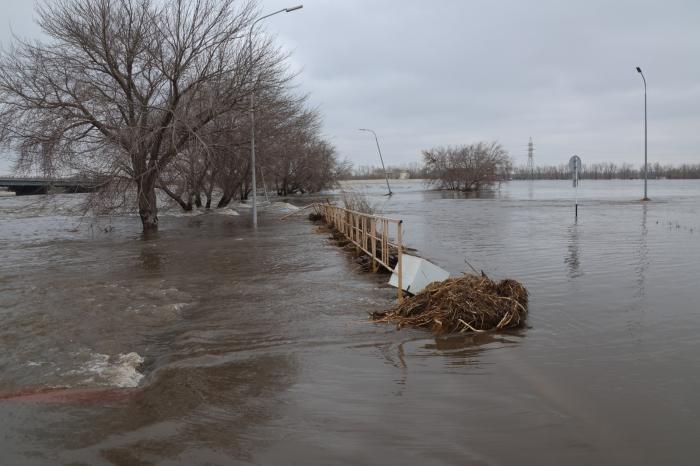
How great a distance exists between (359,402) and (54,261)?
11.5 metres

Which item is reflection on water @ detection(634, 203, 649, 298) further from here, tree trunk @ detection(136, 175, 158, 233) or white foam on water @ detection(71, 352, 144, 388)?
tree trunk @ detection(136, 175, 158, 233)

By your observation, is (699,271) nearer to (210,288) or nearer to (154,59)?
(210,288)

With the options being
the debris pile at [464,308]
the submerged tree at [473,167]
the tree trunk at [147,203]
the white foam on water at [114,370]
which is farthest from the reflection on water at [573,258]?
the submerged tree at [473,167]

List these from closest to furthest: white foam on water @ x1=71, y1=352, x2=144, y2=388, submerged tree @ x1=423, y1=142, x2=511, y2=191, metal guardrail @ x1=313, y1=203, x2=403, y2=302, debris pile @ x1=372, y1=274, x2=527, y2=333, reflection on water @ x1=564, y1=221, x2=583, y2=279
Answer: white foam on water @ x1=71, y1=352, x2=144, y2=388, debris pile @ x1=372, y1=274, x2=527, y2=333, metal guardrail @ x1=313, y1=203, x2=403, y2=302, reflection on water @ x1=564, y1=221, x2=583, y2=279, submerged tree @ x1=423, y1=142, x2=511, y2=191

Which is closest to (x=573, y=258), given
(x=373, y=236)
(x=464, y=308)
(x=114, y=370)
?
(x=373, y=236)

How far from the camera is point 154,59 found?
18219mm

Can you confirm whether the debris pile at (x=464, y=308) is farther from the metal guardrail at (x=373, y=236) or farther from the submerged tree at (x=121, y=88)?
the submerged tree at (x=121, y=88)

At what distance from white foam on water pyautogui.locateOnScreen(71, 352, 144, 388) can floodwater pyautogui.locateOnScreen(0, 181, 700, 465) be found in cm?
3

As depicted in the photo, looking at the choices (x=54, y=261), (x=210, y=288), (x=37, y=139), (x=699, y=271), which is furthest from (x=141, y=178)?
(x=699, y=271)

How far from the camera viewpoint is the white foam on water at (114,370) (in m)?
4.81

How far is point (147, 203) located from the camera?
21.0m

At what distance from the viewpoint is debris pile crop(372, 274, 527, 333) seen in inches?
245

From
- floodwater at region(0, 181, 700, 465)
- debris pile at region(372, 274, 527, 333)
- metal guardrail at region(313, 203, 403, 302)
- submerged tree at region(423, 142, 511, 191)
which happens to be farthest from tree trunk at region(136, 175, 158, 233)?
submerged tree at region(423, 142, 511, 191)

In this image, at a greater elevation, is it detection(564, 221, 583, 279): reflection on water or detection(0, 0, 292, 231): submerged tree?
detection(0, 0, 292, 231): submerged tree
